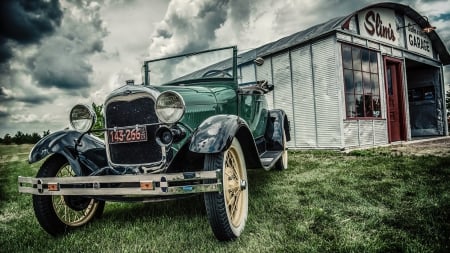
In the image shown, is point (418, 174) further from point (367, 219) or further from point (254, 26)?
point (254, 26)

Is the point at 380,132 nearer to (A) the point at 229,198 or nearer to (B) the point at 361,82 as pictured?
(B) the point at 361,82

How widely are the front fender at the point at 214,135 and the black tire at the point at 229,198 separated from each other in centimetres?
9

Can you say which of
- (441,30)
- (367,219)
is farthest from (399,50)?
(367,219)

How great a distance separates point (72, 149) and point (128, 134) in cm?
64

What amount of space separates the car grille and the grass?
60cm

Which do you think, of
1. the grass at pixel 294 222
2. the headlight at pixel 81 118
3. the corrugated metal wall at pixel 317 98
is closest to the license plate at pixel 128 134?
the headlight at pixel 81 118

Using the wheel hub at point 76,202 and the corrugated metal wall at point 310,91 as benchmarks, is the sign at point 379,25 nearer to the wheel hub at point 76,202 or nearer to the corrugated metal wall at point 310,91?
the corrugated metal wall at point 310,91

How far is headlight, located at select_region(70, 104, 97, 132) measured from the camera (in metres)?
2.66

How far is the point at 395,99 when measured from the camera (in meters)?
9.60

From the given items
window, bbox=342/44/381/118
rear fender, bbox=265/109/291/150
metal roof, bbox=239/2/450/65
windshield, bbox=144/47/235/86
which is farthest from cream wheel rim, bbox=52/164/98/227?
window, bbox=342/44/381/118

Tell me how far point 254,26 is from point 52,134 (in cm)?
306

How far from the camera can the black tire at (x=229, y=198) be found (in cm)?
203

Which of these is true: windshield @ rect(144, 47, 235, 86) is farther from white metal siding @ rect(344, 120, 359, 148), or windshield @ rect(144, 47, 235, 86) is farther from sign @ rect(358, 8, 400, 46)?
sign @ rect(358, 8, 400, 46)

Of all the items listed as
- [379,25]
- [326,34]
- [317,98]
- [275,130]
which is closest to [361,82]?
[317,98]
